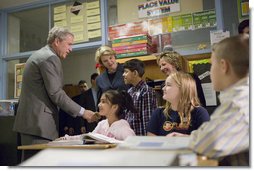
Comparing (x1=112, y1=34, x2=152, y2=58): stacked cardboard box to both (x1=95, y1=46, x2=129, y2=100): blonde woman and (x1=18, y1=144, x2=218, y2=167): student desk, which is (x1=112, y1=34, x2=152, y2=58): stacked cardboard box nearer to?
(x1=95, y1=46, x2=129, y2=100): blonde woman

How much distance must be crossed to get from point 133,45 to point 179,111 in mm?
1148

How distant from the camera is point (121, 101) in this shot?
1.78 meters

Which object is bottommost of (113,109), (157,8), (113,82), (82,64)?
→ (113,109)

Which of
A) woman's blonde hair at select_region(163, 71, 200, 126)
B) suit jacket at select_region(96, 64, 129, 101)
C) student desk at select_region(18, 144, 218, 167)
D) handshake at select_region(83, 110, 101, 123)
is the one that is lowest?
student desk at select_region(18, 144, 218, 167)

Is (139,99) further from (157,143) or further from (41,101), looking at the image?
(157,143)

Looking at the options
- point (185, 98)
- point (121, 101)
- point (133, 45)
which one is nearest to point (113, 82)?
point (121, 101)

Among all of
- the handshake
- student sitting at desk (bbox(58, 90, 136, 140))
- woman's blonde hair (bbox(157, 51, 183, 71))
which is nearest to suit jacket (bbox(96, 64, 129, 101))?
student sitting at desk (bbox(58, 90, 136, 140))

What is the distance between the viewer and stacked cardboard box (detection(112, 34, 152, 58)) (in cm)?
231

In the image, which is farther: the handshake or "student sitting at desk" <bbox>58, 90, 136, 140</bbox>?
the handshake

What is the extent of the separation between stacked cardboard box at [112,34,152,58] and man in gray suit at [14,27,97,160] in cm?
74

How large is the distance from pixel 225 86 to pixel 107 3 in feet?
7.14

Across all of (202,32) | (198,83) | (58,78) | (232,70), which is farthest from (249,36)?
(202,32)

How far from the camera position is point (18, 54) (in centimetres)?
302

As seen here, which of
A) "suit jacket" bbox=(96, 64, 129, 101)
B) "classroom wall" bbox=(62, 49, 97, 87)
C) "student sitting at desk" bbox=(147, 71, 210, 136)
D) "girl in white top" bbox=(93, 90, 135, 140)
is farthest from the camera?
"classroom wall" bbox=(62, 49, 97, 87)
